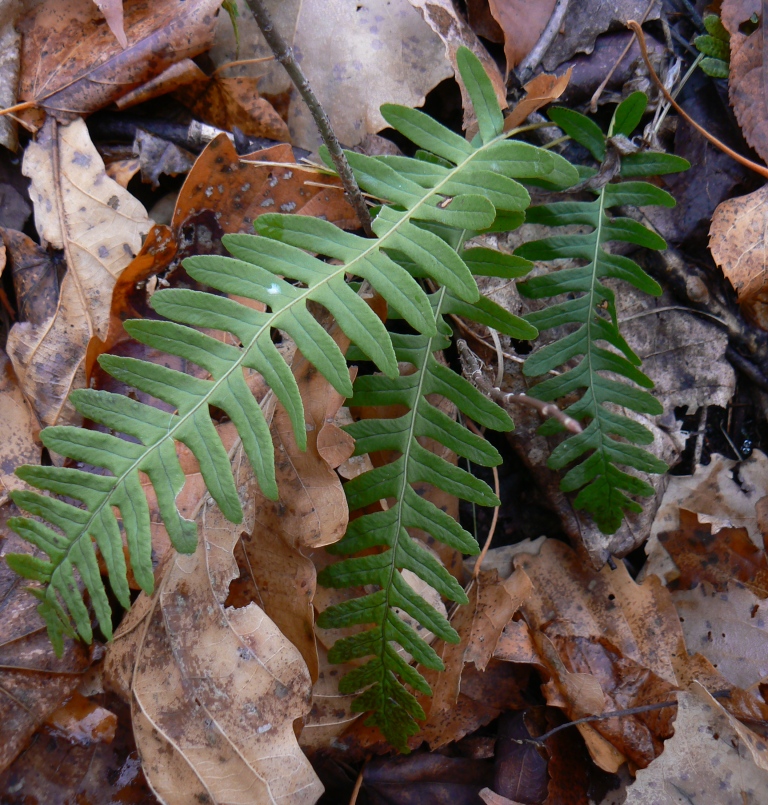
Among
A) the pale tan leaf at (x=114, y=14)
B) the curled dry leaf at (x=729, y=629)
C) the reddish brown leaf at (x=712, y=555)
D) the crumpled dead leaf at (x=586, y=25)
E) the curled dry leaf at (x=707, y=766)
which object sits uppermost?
the pale tan leaf at (x=114, y=14)

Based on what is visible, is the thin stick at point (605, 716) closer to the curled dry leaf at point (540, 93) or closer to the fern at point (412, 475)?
the fern at point (412, 475)

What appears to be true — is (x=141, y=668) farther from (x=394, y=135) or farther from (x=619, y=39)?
(x=619, y=39)

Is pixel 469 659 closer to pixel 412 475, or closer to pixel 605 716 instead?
pixel 605 716

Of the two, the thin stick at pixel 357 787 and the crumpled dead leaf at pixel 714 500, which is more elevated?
the crumpled dead leaf at pixel 714 500

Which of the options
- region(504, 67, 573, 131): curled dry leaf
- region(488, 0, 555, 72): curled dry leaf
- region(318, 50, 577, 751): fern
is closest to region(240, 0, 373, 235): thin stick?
region(318, 50, 577, 751): fern

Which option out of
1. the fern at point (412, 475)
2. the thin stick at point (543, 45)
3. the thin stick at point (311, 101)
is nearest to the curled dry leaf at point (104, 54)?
the thin stick at point (311, 101)

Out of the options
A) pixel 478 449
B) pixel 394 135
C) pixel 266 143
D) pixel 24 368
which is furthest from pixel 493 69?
pixel 24 368
